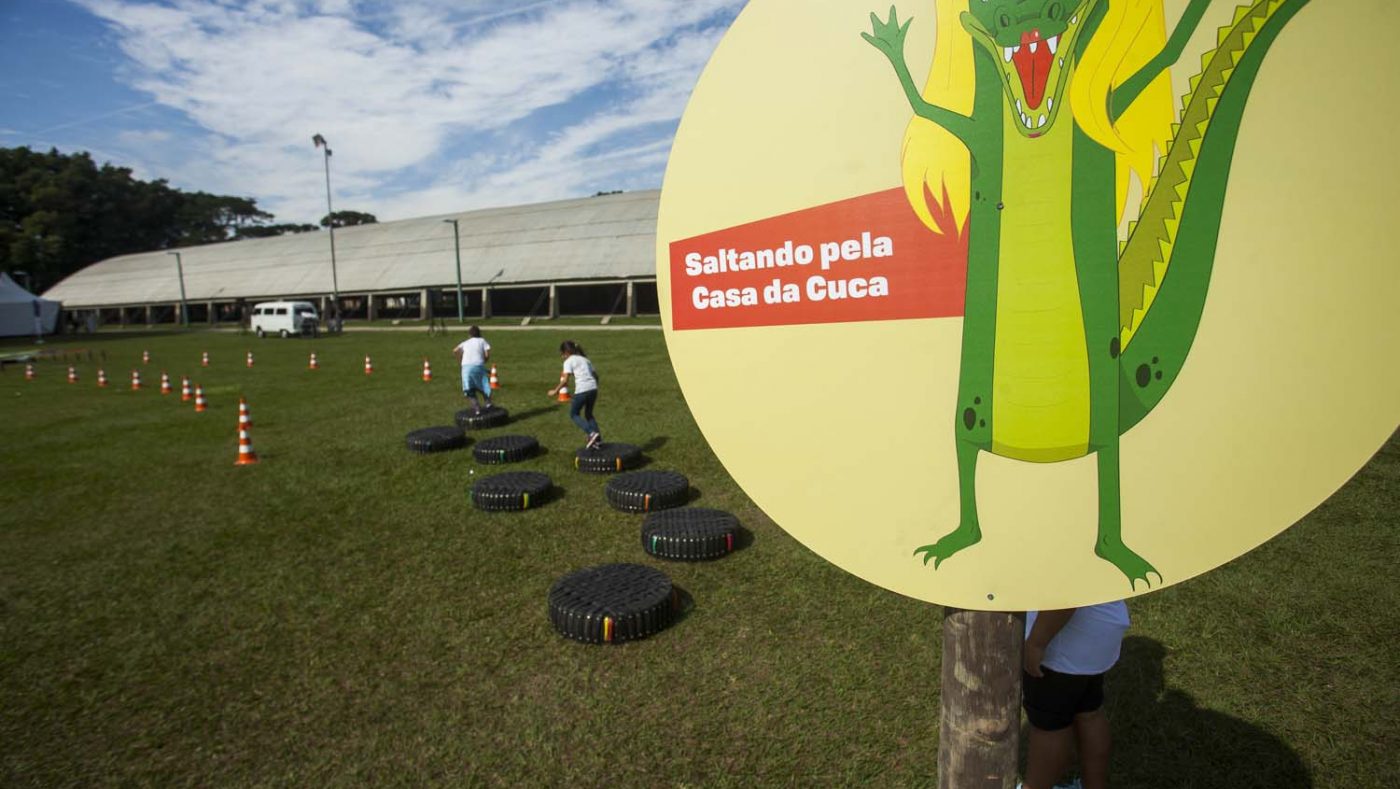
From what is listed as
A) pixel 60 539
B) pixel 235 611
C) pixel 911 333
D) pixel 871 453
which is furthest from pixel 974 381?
pixel 60 539

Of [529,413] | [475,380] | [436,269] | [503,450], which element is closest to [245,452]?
[475,380]

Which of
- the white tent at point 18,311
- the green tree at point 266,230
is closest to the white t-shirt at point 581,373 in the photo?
the white tent at point 18,311

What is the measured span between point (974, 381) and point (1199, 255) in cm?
46

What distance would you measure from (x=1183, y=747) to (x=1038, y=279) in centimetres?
375

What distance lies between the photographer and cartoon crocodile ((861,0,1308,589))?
1.23m

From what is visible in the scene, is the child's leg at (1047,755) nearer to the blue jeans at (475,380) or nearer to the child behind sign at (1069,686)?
the child behind sign at (1069,686)

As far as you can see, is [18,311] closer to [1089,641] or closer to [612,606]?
[612,606]

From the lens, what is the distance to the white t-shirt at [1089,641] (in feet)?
8.70

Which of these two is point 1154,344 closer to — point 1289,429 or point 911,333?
point 1289,429

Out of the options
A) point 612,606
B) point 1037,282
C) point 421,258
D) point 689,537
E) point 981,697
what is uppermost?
point 421,258

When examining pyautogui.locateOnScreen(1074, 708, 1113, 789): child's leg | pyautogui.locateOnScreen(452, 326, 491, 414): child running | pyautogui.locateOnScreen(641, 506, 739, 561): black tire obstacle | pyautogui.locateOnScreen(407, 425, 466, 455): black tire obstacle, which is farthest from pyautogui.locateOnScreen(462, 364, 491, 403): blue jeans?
pyautogui.locateOnScreen(1074, 708, 1113, 789): child's leg

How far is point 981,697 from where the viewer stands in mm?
1701

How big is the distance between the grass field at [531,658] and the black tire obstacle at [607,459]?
0.56m

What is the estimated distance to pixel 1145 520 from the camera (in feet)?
4.26
